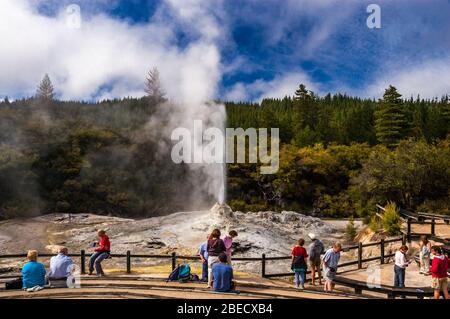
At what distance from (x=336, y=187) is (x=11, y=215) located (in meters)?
23.7

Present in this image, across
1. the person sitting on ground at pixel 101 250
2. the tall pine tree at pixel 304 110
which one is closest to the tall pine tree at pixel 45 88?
the tall pine tree at pixel 304 110

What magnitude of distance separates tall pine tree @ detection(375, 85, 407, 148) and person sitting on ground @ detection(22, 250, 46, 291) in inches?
1419

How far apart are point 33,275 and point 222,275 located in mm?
3359

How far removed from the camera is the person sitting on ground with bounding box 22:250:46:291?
8.72 m

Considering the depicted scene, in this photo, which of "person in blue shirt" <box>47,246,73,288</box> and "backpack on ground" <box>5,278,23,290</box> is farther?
"backpack on ground" <box>5,278,23,290</box>

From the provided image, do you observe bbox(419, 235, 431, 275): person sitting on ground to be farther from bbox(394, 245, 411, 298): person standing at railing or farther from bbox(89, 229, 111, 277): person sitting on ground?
bbox(89, 229, 111, 277): person sitting on ground

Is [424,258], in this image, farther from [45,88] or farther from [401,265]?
[45,88]

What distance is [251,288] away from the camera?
→ 33.2ft

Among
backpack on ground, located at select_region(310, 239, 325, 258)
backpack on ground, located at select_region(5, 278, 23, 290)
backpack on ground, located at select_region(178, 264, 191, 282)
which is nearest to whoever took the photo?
backpack on ground, located at select_region(5, 278, 23, 290)

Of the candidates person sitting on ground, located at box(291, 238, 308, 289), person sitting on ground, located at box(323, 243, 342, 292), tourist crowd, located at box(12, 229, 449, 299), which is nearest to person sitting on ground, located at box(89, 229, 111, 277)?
tourist crowd, located at box(12, 229, 449, 299)

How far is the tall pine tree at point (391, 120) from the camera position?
41.9m

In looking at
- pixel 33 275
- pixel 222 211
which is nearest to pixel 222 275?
pixel 33 275

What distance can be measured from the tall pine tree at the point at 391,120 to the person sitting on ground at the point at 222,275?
3459 cm

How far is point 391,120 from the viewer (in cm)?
4216
